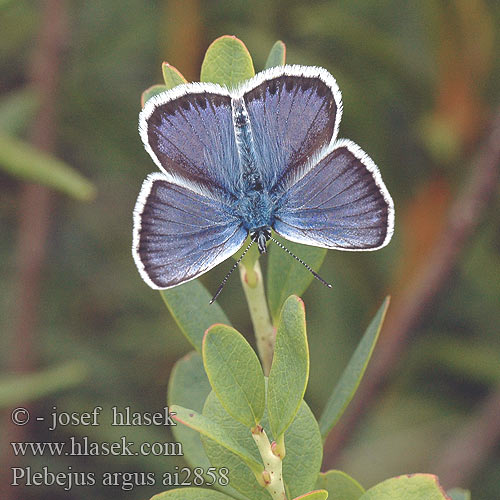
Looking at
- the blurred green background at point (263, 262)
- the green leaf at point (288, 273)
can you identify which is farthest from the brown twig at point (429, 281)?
the green leaf at point (288, 273)

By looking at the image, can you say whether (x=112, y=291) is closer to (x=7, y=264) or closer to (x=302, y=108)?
(x=7, y=264)

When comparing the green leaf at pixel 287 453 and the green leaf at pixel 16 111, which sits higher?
the green leaf at pixel 16 111

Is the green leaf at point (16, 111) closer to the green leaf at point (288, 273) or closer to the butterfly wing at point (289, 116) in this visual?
the butterfly wing at point (289, 116)

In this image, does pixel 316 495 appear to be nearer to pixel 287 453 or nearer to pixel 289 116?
pixel 287 453

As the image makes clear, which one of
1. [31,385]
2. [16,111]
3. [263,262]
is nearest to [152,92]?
[31,385]

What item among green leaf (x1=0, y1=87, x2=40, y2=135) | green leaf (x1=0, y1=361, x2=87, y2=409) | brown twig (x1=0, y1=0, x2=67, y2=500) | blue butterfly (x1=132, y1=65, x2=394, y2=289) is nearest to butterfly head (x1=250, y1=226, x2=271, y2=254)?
blue butterfly (x1=132, y1=65, x2=394, y2=289)

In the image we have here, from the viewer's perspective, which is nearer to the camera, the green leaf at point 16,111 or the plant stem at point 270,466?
the plant stem at point 270,466
